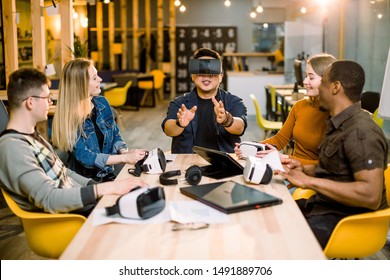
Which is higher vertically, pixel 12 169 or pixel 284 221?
pixel 12 169

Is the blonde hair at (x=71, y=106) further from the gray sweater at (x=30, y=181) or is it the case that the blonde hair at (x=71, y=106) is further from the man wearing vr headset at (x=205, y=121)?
the gray sweater at (x=30, y=181)

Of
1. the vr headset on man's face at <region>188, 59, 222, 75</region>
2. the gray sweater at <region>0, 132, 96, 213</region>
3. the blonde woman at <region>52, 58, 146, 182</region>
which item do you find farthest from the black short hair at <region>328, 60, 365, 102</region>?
the blonde woman at <region>52, 58, 146, 182</region>

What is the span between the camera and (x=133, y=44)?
15133mm

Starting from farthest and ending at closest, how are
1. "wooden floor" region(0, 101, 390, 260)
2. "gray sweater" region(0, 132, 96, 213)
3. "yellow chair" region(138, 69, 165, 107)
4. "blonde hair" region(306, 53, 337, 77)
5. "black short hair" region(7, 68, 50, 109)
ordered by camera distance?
"yellow chair" region(138, 69, 165, 107) → "wooden floor" region(0, 101, 390, 260) → "blonde hair" region(306, 53, 337, 77) → "black short hair" region(7, 68, 50, 109) → "gray sweater" region(0, 132, 96, 213)

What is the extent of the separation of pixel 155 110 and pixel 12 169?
10.7 meters

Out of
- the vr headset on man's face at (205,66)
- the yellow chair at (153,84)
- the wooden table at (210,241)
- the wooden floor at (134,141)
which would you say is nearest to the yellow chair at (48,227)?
the wooden table at (210,241)

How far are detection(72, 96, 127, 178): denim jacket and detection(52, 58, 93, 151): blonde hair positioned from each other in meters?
0.06

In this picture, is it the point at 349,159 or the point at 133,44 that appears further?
the point at 133,44

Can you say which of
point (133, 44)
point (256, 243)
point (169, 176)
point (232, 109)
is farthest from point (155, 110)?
point (256, 243)

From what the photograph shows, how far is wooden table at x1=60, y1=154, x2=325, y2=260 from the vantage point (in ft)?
5.57

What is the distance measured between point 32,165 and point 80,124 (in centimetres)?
104

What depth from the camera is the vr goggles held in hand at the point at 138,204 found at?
196cm

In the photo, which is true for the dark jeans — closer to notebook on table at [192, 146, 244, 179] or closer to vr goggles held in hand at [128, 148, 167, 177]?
notebook on table at [192, 146, 244, 179]

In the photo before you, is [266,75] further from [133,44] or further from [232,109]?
[232,109]
